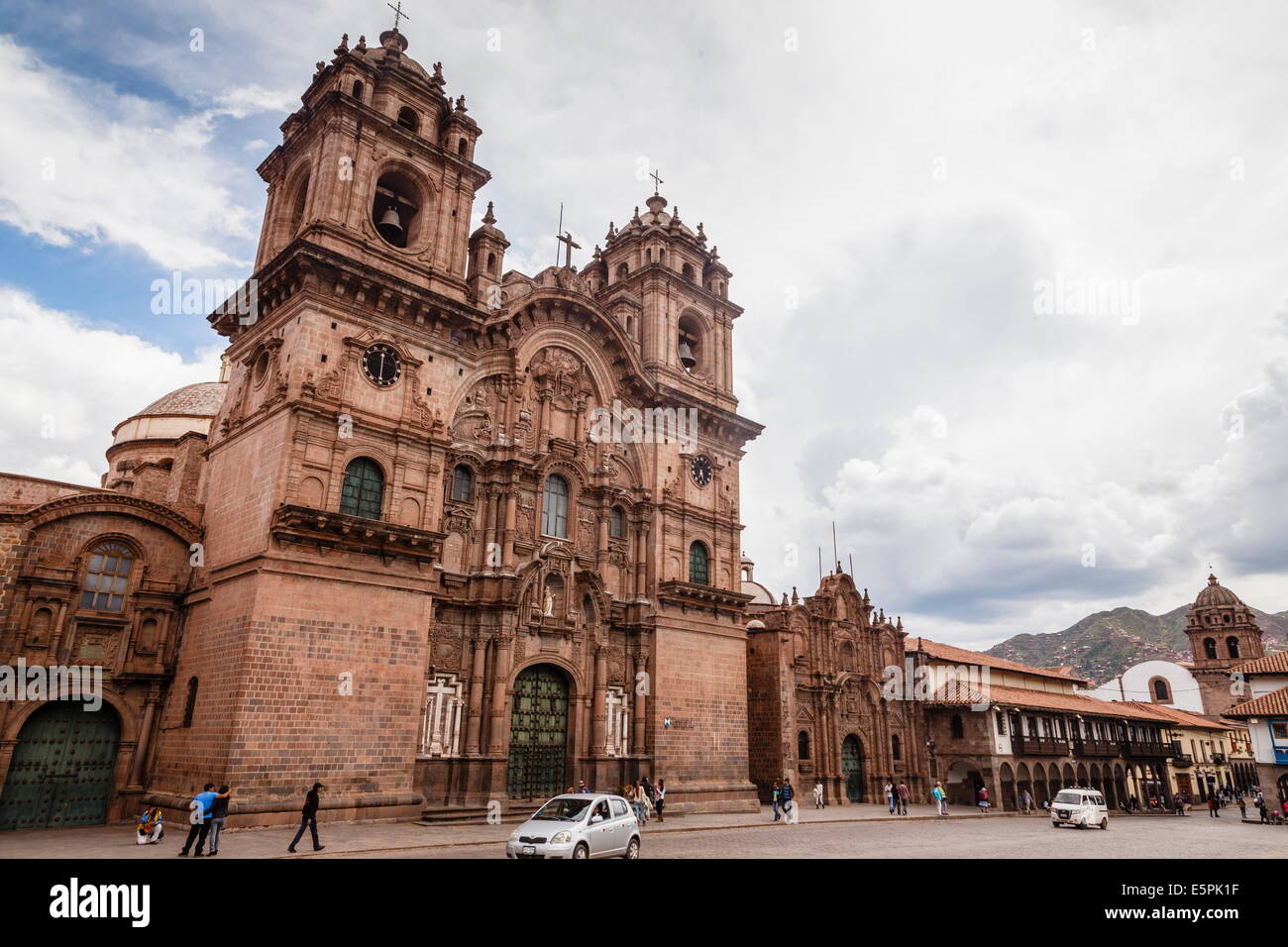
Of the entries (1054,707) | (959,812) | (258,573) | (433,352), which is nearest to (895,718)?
(959,812)

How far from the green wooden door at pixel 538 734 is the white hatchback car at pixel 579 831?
9.24m

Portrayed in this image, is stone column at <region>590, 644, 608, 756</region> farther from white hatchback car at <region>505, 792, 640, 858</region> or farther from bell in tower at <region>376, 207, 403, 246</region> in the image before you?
bell in tower at <region>376, 207, 403, 246</region>

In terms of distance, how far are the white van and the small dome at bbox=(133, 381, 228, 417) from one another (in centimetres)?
4159

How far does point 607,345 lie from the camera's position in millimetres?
32750

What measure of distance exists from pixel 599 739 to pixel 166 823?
1313 cm

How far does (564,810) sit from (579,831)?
110 cm

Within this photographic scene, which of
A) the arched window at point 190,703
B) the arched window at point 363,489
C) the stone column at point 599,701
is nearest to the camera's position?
the arched window at point 190,703

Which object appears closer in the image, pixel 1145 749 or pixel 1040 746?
pixel 1040 746

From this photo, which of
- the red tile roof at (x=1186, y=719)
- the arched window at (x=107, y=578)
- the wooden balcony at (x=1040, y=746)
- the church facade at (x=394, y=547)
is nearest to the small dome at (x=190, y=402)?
the church facade at (x=394, y=547)

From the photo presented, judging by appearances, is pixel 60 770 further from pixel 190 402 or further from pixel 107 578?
pixel 190 402

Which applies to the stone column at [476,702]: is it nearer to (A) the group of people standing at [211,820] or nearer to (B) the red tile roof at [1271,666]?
(A) the group of people standing at [211,820]

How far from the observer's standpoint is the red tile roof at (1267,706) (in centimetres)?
3847

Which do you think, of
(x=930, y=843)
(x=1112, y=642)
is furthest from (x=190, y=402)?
(x=1112, y=642)

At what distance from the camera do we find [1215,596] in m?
73.8
